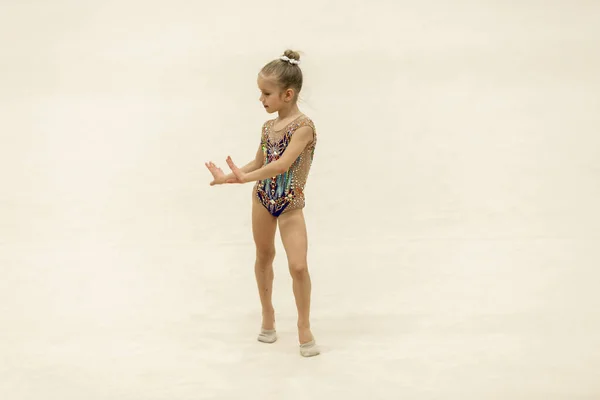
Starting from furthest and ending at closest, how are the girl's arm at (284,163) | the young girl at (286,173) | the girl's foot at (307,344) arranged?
1. the girl's foot at (307,344)
2. the young girl at (286,173)
3. the girl's arm at (284,163)

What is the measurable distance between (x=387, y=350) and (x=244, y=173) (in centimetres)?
98

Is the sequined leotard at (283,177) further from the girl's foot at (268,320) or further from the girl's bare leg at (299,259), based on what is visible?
the girl's foot at (268,320)

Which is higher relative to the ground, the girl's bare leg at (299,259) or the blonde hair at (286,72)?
the blonde hair at (286,72)

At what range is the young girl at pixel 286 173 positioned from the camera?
12.9 ft

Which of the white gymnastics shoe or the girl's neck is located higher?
the girl's neck

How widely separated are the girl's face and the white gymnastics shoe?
990 mm

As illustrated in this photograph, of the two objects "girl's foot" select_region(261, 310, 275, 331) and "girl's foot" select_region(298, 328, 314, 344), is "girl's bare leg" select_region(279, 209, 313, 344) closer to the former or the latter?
"girl's foot" select_region(298, 328, 314, 344)

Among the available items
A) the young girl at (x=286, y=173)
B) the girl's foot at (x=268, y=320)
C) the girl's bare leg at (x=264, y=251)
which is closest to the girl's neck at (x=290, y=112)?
the young girl at (x=286, y=173)

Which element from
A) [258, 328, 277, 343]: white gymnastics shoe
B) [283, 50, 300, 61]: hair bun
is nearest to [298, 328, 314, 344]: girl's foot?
[258, 328, 277, 343]: white gymnastics shoe

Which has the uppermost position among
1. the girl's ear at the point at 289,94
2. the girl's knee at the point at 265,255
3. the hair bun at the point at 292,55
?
the hair bun at the point at 292,55

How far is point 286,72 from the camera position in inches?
155

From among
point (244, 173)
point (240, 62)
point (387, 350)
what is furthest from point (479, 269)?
point (240, 62)

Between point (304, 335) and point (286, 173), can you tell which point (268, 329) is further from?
point (286, 173)

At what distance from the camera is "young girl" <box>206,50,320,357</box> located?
392 cm
